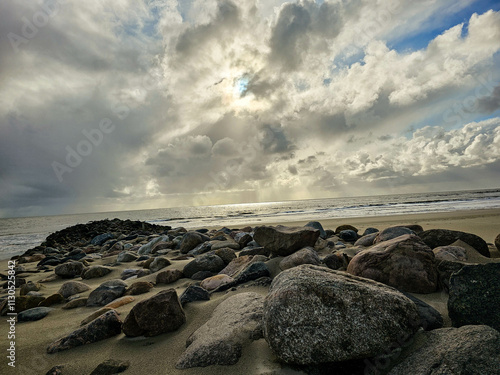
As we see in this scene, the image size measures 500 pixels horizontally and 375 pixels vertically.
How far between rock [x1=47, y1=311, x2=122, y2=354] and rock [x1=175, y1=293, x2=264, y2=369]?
0.93 m

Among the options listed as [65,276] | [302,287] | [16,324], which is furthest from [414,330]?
[65,276]

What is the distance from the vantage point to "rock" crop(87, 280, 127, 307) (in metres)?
3.74

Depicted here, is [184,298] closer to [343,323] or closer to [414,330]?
[343,323]

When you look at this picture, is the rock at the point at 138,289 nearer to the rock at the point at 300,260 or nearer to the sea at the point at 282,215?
the rock at the point at 300,260

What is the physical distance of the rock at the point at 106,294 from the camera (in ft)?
12.3

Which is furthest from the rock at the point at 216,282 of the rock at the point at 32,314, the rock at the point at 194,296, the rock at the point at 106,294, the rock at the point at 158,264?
the rock at the point at 32,314

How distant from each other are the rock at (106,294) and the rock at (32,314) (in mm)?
519

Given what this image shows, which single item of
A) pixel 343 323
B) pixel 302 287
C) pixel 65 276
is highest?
pixel 302 287

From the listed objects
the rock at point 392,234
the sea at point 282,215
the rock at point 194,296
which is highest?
the rock at point 392,234

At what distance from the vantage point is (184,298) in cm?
301

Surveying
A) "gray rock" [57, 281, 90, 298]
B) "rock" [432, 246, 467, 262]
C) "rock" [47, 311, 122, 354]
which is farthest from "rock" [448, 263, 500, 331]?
"gray rock" [57, 281, 90, 298]

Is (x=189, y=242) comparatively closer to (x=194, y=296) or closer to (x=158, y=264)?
(x=158, y=264)

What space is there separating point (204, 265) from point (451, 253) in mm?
3544

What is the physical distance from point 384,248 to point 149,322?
2.51 m
